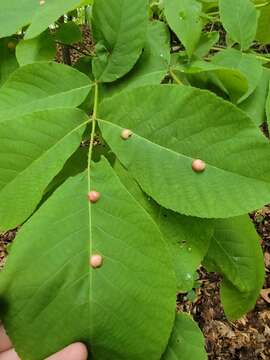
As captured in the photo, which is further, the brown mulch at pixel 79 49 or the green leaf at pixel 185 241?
the brown mulch at pixel 79 49

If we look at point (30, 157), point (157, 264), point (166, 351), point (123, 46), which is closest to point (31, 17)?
point (123, 46)

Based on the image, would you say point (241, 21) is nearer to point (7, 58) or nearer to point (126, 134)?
point (126, 134)

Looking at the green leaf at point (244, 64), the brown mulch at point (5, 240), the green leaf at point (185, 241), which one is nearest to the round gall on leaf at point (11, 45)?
the green leaf at point (244, 64)

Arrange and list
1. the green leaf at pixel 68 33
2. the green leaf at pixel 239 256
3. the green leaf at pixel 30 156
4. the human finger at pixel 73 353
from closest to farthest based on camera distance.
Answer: the human finger at pixel 73 353, the green leaf at pixel 30 156, the green leaf at pixel 239 256, the green leaf at pixel 68 33

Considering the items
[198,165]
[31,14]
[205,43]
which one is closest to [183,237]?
[198,165]

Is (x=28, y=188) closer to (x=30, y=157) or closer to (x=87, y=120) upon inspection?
(x=30, y=157)

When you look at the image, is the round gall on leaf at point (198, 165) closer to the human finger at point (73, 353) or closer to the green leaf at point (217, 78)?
the green leaf at point (217, 78)
